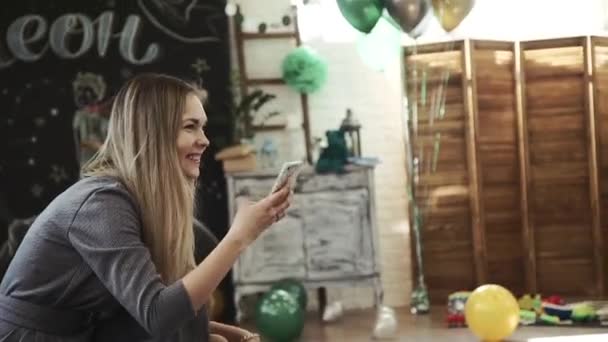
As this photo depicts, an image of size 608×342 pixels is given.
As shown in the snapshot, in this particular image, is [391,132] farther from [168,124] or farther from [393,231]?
[168,124]

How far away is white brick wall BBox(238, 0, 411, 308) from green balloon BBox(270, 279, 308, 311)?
1.93 ft

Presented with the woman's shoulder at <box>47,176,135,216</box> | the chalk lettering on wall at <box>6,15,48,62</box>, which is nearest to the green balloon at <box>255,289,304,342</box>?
the chalk lettering on wall at <box>6,15,48,62</box>

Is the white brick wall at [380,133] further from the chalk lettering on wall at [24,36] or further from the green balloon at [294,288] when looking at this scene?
the chalk lettering on wall at [24,36]

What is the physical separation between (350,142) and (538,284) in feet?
4.89

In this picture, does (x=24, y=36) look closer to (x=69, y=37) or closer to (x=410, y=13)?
(x=69, y=37)

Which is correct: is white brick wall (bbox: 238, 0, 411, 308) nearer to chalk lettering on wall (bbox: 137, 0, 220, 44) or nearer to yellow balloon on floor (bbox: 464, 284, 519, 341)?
chalk lettering on wall (bbox: 137, 0, 220, 44)

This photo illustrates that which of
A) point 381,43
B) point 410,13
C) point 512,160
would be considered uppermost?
point 410,13

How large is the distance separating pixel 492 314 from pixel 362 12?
164 cm

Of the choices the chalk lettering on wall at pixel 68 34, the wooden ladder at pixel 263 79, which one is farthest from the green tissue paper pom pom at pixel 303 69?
the chalk lettering on wall at pixel 68 34

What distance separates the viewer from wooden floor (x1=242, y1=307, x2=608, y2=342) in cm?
381

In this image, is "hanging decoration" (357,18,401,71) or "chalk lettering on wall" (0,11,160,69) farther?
"chalk lettering on wall" (0,11,160,69)

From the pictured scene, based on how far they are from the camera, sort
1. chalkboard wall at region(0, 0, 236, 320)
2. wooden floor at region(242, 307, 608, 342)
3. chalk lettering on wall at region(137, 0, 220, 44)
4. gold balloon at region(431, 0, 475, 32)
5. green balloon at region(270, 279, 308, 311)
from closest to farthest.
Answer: wooden floor at region(242, 307, 608, 342) < gold balloon at region(431, 0, 475, 32) < green balloon at region(270, 279, 308, 311) < chalkboard wall at region(0, 0, 236, 320) < chalk lettering on wall at region(137, 0, 220, 44)

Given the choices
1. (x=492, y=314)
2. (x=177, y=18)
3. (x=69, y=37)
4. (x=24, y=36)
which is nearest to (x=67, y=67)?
(x=69, y=37)

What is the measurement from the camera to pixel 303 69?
15.0 ft
